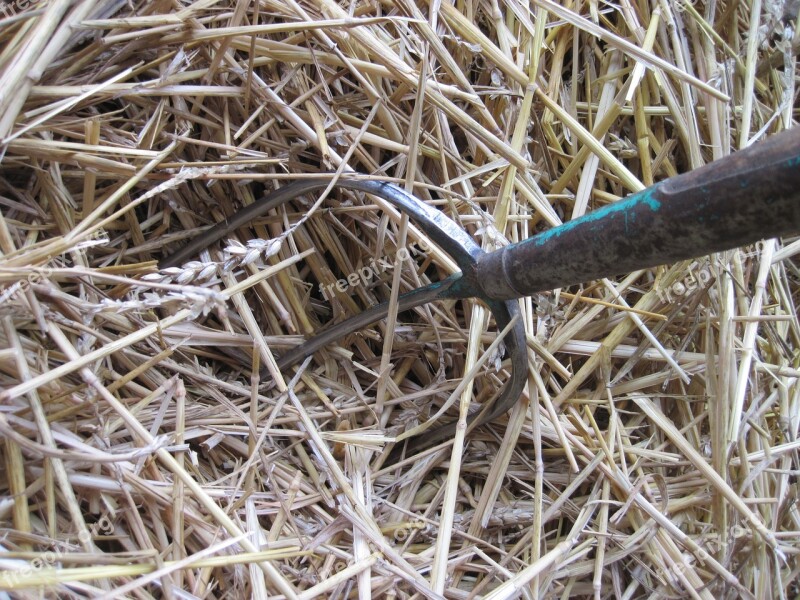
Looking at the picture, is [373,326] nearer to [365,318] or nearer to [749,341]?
[365,318]

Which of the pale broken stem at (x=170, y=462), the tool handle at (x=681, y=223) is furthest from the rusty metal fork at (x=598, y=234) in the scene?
the pale broken stem at (x=170, y=462)

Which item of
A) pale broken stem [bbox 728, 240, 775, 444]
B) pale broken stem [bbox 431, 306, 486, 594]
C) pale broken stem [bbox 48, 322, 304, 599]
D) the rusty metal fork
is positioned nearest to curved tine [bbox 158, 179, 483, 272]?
the rusty metal fork

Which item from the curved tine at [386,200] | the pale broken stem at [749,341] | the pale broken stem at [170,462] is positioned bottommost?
Answer: the pale broken stem at [749,341]

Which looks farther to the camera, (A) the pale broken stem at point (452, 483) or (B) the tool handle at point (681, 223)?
(A) the pale broken stem at point (452, 483)

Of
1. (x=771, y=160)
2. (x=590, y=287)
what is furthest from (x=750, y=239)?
(x=590, y=287)

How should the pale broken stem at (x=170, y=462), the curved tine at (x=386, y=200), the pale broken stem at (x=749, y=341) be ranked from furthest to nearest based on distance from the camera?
the pale broken stem at (x=749, y=341) < the curved tine at (x=386, y=200) < the pale broken stem at (x=170, y=462)

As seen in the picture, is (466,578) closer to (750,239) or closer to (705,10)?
(750,239)

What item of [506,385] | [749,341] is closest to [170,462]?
[506,385]

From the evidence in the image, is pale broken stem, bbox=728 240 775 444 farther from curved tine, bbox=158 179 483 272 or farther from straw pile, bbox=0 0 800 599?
curved tine, bbox=158 179 483 272

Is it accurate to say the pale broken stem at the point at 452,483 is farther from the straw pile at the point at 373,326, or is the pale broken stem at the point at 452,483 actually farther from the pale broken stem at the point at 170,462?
the pale broken stem at the point at 170,462
